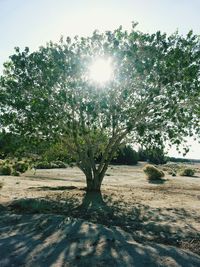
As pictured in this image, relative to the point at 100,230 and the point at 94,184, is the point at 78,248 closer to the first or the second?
the point at 100,230

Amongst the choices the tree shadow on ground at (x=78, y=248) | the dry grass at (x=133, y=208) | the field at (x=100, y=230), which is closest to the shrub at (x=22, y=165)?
the dry grass at (x=133, y=208)

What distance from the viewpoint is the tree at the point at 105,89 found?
21438 mm

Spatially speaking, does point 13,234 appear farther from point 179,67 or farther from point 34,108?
point 179,67

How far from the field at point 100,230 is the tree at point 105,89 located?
158 inches

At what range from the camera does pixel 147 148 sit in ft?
85.5

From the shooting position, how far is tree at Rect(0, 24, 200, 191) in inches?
844

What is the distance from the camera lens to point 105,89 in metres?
21.8

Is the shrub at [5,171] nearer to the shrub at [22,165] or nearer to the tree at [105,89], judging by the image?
the shrub at [22,165]

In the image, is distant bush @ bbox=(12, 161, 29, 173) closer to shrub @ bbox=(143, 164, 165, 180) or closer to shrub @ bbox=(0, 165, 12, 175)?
shrub @ bbox=(0, 165, 12, 175)

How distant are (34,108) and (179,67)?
8375 mm

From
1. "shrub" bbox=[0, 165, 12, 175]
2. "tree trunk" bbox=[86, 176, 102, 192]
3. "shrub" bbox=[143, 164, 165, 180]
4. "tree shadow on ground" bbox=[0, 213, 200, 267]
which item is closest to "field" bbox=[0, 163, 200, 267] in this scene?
"tree shadow on ground" bbox=[0, 213, 200, 267]

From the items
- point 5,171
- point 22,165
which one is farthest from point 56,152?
point 5,171

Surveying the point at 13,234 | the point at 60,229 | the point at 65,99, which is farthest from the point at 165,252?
the point at 65,99

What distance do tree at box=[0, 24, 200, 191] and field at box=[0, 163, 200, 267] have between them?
4021 mm
